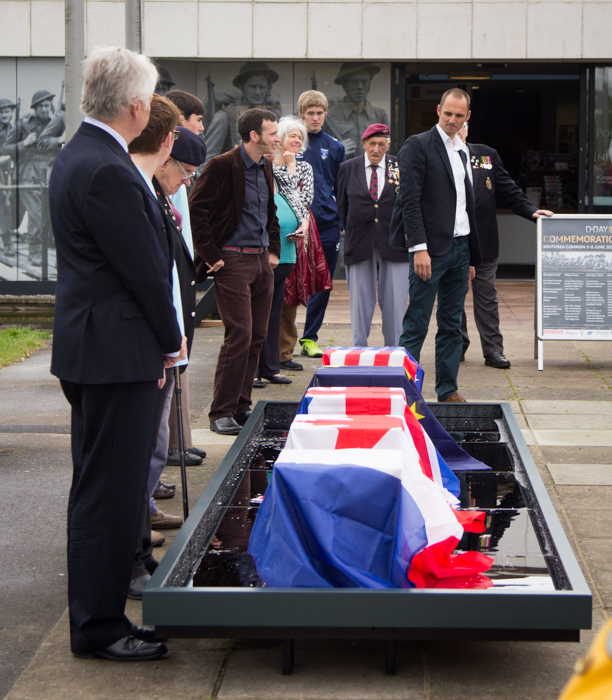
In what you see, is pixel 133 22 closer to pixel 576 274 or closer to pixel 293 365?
A: pixel 293 365

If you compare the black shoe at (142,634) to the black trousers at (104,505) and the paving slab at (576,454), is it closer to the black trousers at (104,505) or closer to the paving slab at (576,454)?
the black trousers at (104,505)

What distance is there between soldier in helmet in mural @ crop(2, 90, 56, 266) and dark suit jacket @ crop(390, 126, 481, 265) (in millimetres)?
9959

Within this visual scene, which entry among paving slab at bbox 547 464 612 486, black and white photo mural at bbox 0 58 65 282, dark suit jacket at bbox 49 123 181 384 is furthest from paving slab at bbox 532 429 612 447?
black and white photo mural at bbox 0 58 65 282

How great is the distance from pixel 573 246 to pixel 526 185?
9517 mm

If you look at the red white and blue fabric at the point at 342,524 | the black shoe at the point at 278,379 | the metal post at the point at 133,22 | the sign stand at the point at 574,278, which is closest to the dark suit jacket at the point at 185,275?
the red white and blue fabric at the point at 342,524

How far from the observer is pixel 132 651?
10.4ft

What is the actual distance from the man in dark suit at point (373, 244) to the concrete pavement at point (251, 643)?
3.65ft

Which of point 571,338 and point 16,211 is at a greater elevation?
point 16,211

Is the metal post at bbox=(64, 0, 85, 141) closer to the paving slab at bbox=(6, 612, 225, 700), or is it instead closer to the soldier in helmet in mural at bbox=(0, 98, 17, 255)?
the paving slab at bbox=(6, 612, 225, 700)

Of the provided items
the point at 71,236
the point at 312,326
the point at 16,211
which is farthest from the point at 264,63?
the point at 71,236

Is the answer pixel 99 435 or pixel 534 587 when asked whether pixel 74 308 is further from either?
pixel 534 587

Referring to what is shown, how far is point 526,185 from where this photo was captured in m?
18.2

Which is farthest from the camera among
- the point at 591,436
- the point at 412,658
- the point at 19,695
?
the point at 591,436

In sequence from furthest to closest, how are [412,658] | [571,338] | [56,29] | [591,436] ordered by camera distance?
[56,29], [571,338], [591,436], [412,658]
